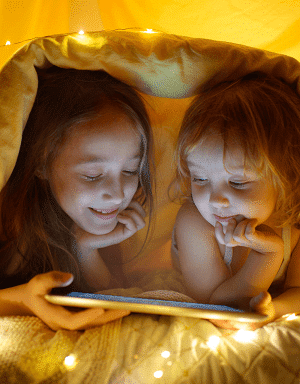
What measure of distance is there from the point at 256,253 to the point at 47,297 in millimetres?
403

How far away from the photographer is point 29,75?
0.62m

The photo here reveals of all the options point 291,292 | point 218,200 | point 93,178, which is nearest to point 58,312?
point 93,178

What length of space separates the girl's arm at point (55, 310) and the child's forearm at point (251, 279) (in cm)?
21

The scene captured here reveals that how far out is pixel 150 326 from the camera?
2.04 feet

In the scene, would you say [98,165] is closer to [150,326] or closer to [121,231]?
[121,231]

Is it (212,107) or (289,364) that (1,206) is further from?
(289,364)

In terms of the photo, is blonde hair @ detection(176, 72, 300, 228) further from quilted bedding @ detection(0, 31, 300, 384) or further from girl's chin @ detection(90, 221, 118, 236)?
girl's chin @ detection(90, 221, 118, 236)

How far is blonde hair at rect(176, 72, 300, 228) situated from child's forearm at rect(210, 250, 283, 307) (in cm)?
10

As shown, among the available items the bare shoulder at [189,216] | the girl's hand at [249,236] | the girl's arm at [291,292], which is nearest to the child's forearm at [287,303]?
the girl's arm at [291,292]

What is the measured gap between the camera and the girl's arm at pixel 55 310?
0.61 metres

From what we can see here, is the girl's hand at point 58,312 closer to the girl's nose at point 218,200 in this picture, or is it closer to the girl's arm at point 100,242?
the girl's arm at point 100,242

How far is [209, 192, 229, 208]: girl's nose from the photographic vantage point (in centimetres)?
62

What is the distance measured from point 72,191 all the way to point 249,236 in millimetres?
338

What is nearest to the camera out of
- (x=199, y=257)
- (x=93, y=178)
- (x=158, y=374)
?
(x=158, y=374)
